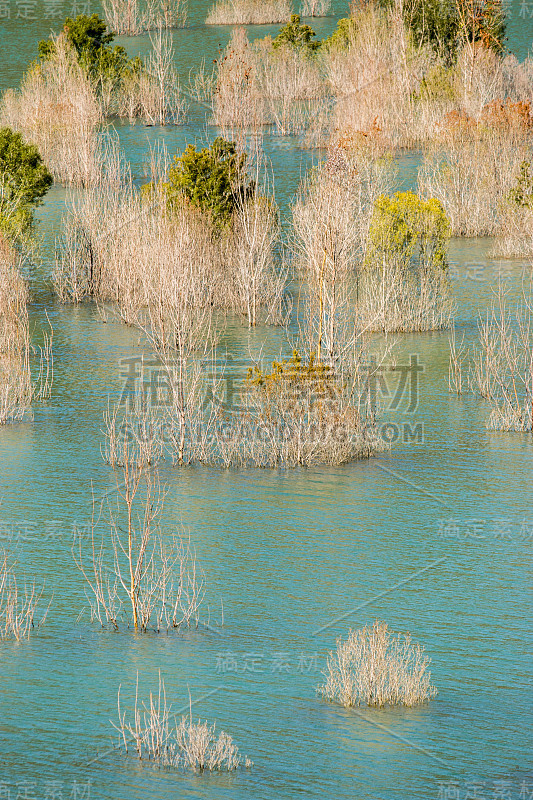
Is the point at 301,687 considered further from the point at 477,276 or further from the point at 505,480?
the point at 477,276

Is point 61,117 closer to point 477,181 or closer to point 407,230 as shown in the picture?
point 477,181

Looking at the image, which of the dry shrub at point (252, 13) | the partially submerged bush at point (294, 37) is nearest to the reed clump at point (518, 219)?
the partially submerged bush at point (294, 37)

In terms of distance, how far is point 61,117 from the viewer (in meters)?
24.0

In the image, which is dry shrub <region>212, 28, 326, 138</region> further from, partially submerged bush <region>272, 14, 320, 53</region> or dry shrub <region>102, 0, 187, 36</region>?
dry shrub <region>102, 0, 187, 36</region>

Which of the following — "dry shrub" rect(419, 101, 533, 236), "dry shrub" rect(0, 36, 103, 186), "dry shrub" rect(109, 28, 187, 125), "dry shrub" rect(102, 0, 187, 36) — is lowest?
"dry shrub" rect(419, 101, 533, 236)

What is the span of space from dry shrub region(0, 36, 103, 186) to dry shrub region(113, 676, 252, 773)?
49.6 feet

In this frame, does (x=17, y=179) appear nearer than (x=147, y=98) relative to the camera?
Yes

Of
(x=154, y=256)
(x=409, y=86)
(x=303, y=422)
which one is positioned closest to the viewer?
(x=303, y=422)

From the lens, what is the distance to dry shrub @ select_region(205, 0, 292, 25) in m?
39.9

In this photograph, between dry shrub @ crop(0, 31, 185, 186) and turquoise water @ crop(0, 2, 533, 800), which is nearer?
turquoise water @ crop(0, 2, 533, 800)

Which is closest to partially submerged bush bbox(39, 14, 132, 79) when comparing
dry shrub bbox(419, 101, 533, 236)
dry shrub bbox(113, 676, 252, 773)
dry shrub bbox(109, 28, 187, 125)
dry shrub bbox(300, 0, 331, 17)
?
dry shrub bbox(109, 28, 187, 125)

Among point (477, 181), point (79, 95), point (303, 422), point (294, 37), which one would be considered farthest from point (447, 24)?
point (303, 422)

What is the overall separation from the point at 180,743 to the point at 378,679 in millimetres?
1179

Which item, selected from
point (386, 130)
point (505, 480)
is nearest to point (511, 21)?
point (386, 130)
